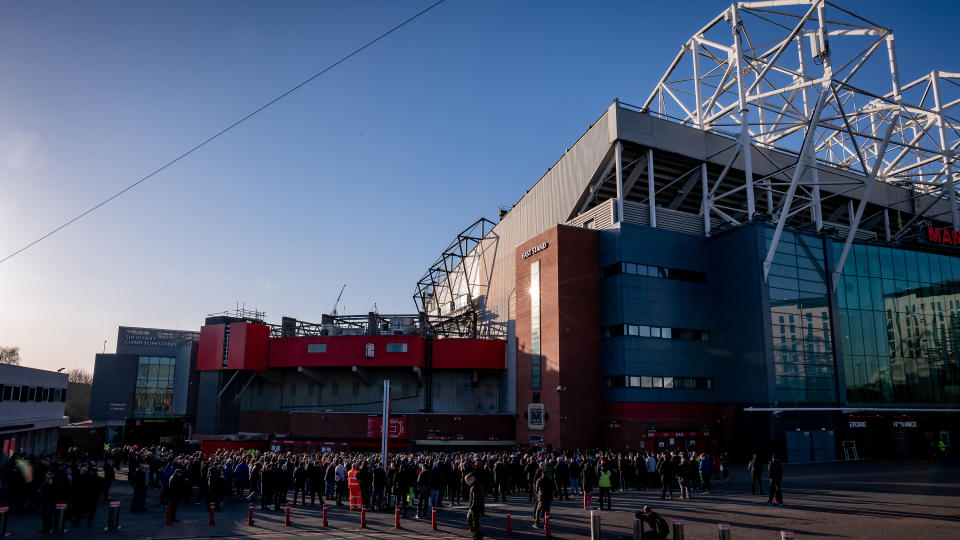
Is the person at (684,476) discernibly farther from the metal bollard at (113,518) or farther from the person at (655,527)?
the metal bollard at (113,518)

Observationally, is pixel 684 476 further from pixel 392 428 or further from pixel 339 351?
pixel 339 351

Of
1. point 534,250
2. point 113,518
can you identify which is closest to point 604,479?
point 113,518

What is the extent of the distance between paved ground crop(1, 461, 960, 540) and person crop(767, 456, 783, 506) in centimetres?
54

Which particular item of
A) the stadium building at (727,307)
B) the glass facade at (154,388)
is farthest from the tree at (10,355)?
the stadium building at (727,307)

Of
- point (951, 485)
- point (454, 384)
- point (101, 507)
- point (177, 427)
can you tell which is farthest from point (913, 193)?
point (177, 427)

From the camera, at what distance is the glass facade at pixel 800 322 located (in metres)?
39.9

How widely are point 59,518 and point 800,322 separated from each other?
140 ft

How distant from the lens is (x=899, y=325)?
4578cm

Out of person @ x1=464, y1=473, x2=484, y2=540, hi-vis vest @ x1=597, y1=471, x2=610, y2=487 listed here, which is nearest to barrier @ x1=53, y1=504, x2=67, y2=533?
person @ x1=464, y1=473, x2=484, y2=540

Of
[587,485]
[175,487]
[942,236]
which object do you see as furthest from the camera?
[942,236]

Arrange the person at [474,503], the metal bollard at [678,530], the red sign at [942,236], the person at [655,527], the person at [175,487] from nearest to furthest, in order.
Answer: the person at [655,527] < the metal bollard at [678,530] < the person at [474,503] < the person at [175,487] < the red sign at [942,236]

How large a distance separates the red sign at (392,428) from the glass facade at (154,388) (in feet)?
137

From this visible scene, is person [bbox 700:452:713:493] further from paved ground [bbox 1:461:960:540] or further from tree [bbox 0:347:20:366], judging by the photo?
tree [bbox 0:347:20:366]

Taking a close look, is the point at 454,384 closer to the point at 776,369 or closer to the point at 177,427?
the point at 776,369
